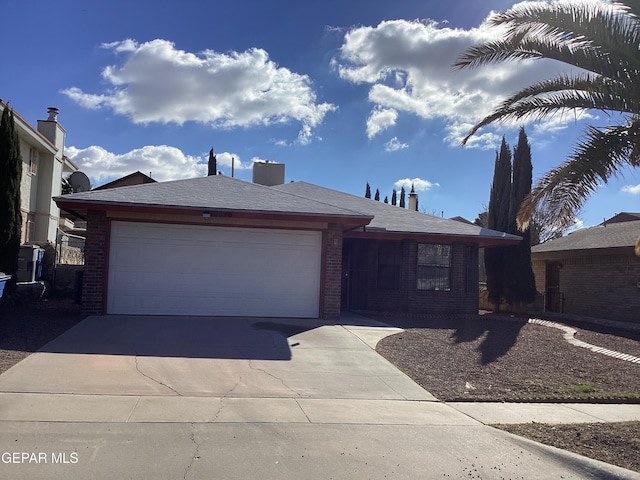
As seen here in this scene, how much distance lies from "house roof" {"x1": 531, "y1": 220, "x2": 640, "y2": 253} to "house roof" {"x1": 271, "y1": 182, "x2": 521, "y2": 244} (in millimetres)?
4446

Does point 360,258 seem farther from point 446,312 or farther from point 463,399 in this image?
point 463,399

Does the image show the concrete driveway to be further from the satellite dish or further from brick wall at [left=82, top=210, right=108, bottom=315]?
the satellite dish

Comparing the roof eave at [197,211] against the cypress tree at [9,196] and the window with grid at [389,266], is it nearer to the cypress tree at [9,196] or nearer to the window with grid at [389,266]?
the cypress tree at [9,196]

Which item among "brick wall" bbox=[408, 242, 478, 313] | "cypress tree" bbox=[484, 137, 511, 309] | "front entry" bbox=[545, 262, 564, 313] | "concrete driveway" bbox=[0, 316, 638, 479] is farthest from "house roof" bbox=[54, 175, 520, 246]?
"front entry" bbox=[545, 262, 564, 313]

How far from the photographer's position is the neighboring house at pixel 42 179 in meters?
20.3

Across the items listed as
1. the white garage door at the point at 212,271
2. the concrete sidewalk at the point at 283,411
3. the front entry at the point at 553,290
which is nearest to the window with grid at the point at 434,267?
the white garage door at the point at 212,271

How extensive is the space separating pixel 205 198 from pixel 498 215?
39.9ft

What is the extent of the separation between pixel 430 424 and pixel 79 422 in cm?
387

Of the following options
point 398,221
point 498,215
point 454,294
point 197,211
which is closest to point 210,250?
point 197,211

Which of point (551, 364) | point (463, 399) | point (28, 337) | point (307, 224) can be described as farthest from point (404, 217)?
point (28, 337)

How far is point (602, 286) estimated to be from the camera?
19000 mm

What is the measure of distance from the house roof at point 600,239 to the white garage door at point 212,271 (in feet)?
38.2

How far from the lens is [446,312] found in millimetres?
16656

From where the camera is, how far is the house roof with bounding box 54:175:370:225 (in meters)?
11.7
